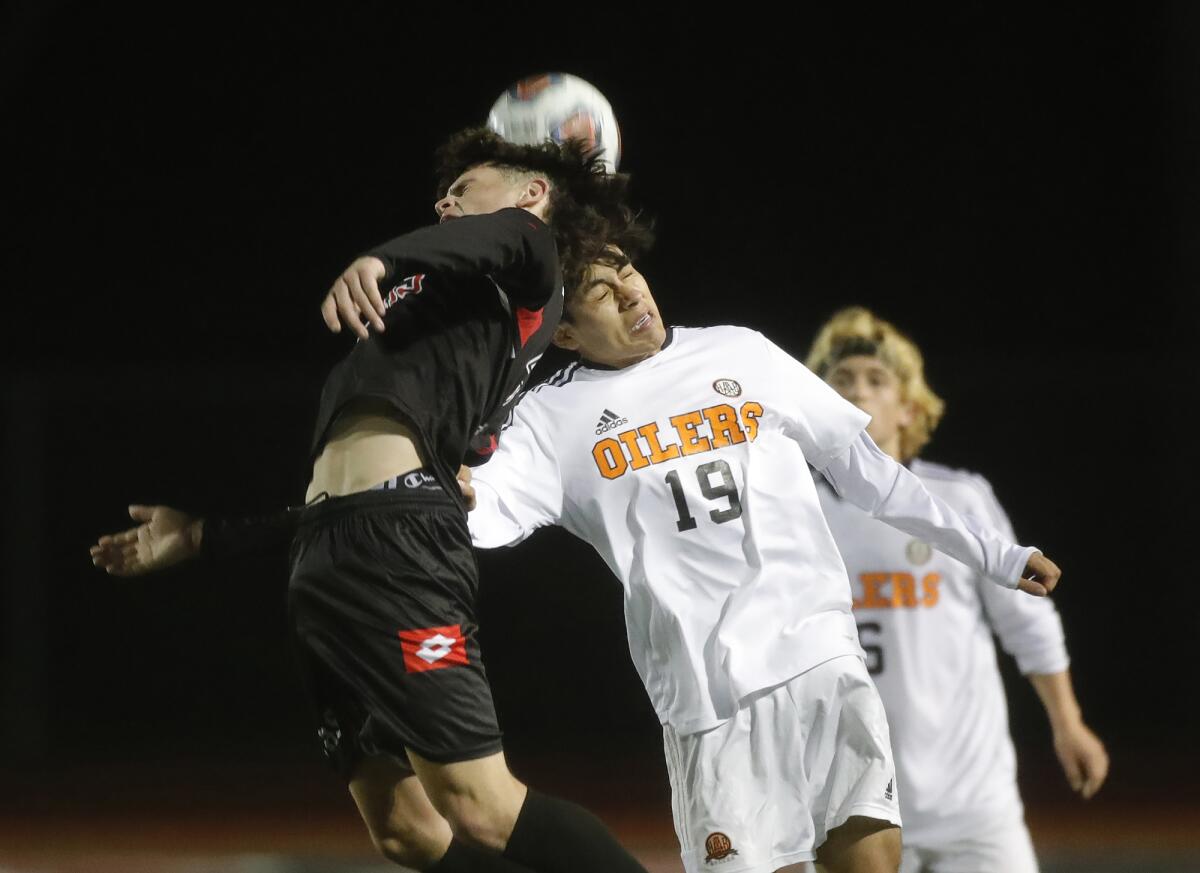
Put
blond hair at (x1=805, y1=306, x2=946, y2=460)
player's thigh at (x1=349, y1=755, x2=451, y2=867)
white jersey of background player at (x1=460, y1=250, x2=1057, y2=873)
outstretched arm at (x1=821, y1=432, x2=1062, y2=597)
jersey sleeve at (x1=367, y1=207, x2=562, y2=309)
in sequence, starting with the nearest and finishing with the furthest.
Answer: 1. jersey sleeve at (x1=367, y1=207, x2=562, y2=309)
2. player's thigh at (x1=349, y1=755, x2=451, y2=867)
3. white jersey of background player at (x1=460, y1=250, x2=1057, y2=873)
4. outstretched arm at (x1=821, y1=432, x2=1062, y2=597)
5. blond hair at (x1=805, y1=306, x2=946, y2=460)

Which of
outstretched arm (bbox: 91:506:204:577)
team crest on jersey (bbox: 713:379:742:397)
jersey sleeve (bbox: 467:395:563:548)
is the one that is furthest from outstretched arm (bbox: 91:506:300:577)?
team crest on jersey (bbox: 713:379:742:397)

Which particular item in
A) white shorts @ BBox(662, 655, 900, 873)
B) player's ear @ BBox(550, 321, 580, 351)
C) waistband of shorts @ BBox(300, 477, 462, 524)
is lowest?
white shorts @ BBox(662, 655, 900, 873)

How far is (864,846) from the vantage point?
277 centimetres

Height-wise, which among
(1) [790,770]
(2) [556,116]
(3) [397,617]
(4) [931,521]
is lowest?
(1) [790,770]

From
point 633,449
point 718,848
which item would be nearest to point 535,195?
point 633,449

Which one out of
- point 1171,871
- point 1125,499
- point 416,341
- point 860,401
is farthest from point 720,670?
point 1125,499

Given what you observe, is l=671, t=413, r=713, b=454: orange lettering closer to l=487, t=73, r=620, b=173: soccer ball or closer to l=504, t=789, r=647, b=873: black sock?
l=487, t=73, r=620, b=173: soccer ball

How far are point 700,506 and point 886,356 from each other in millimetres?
1305

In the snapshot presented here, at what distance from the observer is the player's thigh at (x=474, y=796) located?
2.46 metres

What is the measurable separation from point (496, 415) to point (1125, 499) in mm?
6862

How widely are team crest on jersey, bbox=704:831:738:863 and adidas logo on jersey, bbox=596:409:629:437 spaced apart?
0.81 meters

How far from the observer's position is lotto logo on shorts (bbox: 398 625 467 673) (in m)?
2.45

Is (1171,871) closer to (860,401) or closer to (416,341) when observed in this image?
(860,401)

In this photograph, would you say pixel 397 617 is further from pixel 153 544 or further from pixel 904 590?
pixel 904 590
